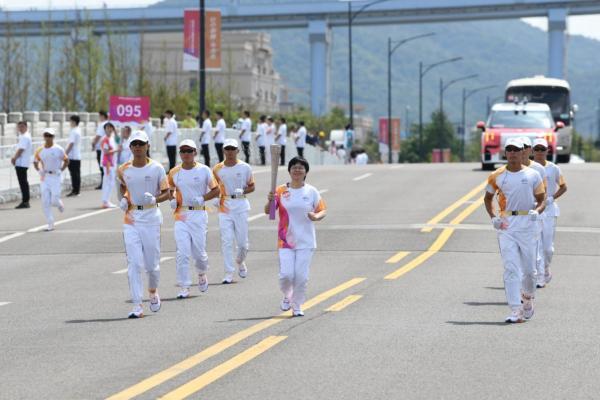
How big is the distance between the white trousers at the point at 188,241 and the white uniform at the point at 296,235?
2.31 m

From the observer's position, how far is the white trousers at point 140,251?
15.0 meters

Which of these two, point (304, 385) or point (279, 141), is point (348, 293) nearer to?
point (304, 385)

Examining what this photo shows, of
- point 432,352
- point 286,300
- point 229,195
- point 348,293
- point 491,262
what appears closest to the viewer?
point 432,352

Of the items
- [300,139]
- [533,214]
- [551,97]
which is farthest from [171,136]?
[533,214]

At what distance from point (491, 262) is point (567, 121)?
38.4m

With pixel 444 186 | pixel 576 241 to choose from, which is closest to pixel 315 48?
pixel 444 186

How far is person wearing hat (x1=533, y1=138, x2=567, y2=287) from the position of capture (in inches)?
703

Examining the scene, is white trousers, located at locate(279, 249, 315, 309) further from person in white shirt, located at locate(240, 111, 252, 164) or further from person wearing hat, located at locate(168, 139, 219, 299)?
person in white shirt, located at locate(240, 111, 252, 164)

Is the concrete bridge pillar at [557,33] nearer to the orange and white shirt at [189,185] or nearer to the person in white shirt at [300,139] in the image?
the person in white shirt at [300,139]

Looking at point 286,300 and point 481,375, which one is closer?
point 481,375

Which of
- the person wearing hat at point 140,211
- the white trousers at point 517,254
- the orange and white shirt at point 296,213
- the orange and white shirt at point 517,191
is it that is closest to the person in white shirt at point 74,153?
the person wearing hat at point 140,211

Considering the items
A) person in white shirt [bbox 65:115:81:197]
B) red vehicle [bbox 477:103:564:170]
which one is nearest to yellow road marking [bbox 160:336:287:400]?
person in white shirt [bbox 65:115:81:197]

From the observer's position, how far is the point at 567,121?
194 feet

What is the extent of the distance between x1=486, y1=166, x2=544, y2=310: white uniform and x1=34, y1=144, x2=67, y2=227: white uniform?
13869mm
